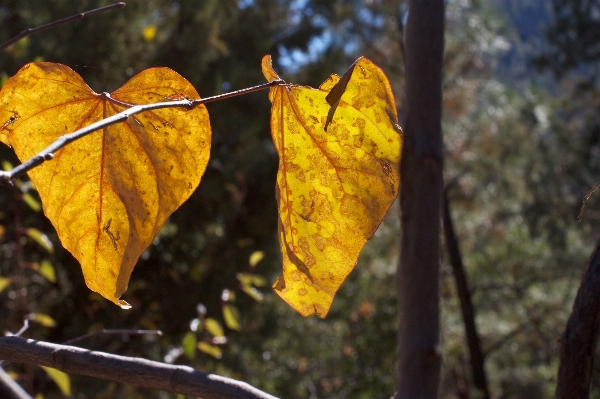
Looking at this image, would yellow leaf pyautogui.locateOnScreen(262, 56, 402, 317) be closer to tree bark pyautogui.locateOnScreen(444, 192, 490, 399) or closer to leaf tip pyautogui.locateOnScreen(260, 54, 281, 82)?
leaf tip pyautogui.locateOnScreen(260, 54, 281, 82)

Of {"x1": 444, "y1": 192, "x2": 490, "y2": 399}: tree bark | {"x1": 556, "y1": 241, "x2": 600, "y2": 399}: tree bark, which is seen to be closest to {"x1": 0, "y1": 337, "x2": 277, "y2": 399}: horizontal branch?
{"x1": 556, "y1": 241, "x2": 600, "y2": 399}: tree bark

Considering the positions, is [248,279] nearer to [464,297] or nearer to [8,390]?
[464,297]

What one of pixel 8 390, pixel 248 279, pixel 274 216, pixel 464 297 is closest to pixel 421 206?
pixel 8 390

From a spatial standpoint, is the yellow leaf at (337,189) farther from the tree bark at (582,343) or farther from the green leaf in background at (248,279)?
the green leaf in background at (248,279)

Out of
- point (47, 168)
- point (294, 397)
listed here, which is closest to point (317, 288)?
point (47, 168)

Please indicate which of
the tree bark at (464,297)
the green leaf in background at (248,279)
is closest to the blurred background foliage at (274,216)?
the green leaf in background at (248,279)
